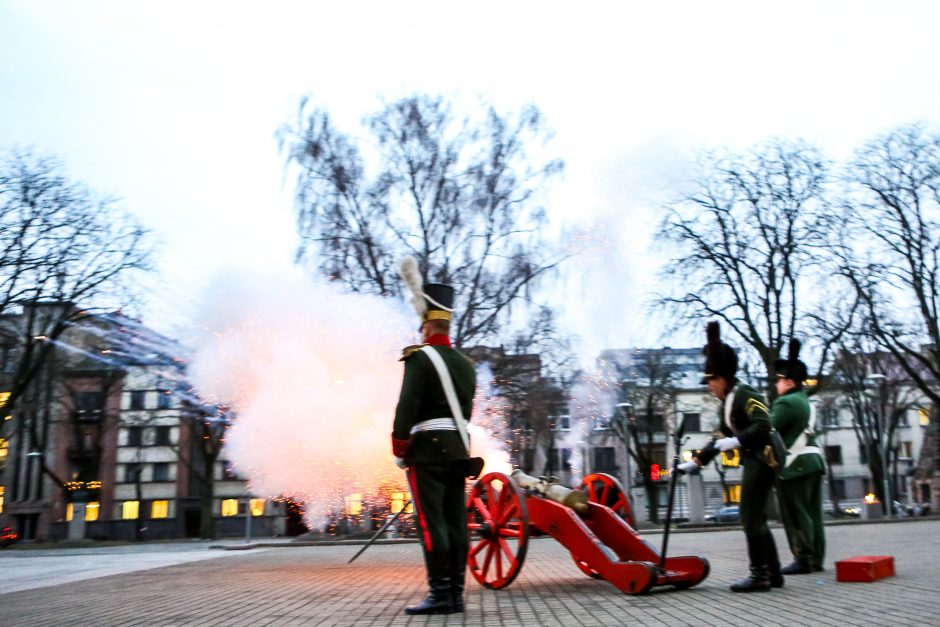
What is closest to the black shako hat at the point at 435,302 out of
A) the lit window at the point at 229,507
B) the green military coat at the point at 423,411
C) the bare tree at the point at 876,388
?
the green military coat at the point at 423,411

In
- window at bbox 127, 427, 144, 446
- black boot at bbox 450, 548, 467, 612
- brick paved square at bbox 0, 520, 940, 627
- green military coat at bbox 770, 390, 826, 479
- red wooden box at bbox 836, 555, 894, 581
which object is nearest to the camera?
brick paved square at bbox 0, 520, 940, 627

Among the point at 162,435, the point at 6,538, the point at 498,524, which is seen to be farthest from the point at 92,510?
the point at 498,524

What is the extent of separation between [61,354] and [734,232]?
1068 inches

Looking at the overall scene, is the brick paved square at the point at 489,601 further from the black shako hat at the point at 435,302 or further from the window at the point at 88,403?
the window at the point at 88,403

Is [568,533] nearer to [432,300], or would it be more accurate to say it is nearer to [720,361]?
[720,361]

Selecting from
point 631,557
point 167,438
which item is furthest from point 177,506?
point 631,557

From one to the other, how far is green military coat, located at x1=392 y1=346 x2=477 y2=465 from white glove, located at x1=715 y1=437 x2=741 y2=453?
79.9 inches

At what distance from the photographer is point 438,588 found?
6.27 metres

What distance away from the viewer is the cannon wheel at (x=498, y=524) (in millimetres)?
7457

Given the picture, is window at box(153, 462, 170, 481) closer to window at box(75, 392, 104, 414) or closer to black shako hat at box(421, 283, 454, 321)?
window at box(75, 392, 104, 414)

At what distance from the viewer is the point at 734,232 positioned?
96.3ft

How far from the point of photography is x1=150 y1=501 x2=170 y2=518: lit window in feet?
199

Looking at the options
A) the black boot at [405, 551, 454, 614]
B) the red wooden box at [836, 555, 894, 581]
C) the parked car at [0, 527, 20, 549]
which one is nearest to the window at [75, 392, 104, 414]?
the parked car at [0, 527, 20, 549]

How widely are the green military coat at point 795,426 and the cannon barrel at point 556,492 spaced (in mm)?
2404
